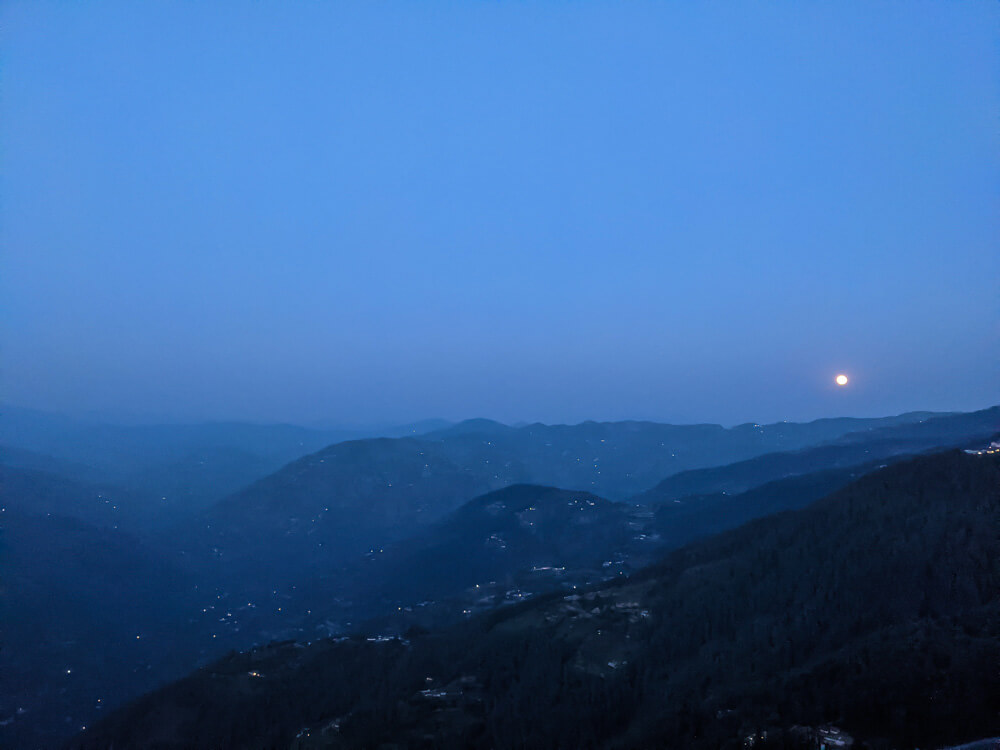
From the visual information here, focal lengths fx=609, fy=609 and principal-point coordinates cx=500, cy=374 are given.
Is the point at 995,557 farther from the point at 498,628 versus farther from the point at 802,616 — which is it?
the point at 498,628

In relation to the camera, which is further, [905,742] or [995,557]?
[995,557]

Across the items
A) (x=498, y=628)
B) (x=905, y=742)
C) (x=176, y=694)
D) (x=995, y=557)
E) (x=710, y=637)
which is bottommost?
(x=176, y=694)

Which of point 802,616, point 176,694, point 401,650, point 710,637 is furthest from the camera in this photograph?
point 401,650

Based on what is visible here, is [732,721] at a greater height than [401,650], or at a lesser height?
greater

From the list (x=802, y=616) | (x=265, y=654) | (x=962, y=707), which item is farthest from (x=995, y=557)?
(x=265, y=654)

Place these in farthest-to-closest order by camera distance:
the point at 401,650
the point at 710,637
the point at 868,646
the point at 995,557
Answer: the point at 401,650 → the point at 710,637 → the point at 995,557 → the point at 868,646

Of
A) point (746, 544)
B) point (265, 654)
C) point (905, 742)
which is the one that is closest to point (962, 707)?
point (905, 742)

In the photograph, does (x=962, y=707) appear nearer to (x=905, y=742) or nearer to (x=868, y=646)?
(x=905, y=742)
